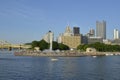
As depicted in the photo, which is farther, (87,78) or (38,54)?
(38,54)

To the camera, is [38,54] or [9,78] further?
[38,54]

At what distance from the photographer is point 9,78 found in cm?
5944

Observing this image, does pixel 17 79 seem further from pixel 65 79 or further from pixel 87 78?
pixel 87 78

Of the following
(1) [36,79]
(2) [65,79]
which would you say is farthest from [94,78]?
(1) [36,79]

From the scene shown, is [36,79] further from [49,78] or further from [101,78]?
[101,78]

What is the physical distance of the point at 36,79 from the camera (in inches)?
2286

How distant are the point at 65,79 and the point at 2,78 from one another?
10926 mm

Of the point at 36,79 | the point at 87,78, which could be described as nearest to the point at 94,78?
the point at 87,78

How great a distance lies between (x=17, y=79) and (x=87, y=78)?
40.4 feet

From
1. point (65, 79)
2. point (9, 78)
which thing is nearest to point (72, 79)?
point (65, 79)

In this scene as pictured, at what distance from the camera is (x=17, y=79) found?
58.0 metres

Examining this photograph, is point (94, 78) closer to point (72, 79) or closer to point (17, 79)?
point (72, 79)

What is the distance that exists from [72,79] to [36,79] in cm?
612

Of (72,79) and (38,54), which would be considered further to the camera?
(38,54)
